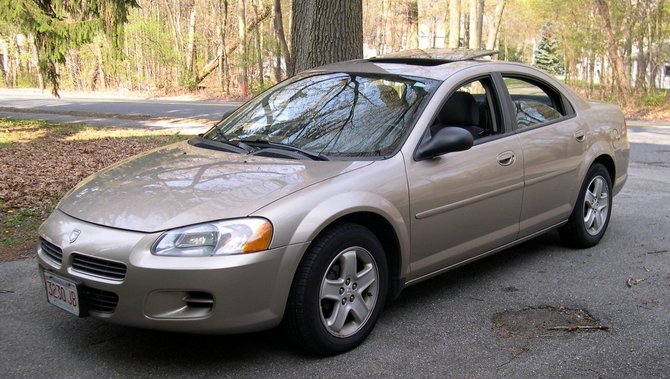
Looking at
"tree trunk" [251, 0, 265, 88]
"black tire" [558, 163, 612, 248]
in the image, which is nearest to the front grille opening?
"black tire" [558, 163, 612, 248]

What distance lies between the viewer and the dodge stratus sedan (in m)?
3.02

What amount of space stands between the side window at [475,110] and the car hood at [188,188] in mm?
1105

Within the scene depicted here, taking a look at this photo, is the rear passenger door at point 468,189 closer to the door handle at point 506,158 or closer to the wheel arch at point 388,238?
the door handle at point 506,158

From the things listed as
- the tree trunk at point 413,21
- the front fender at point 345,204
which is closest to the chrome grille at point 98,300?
the front fender at point 345,204

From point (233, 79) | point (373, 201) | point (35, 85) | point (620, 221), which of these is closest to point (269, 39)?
point (233, 79)

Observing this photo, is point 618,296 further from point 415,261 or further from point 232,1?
point 232,1

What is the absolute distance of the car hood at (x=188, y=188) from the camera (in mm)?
3113

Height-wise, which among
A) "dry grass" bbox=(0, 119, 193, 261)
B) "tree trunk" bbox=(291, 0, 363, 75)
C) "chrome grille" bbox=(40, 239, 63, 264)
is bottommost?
"dry grass" bbox=(0, 119, 193, 261)

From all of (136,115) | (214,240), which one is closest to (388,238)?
(214,240)

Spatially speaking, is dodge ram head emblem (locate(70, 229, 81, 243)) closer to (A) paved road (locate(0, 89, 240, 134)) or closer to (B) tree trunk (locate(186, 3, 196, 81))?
(A) paved road (locate(0, 89, 240, 134))

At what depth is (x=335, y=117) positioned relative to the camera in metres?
4.11

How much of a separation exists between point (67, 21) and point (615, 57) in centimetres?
1670

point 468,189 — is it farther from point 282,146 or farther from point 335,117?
point 282,146

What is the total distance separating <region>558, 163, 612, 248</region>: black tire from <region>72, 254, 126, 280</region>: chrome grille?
3.64m
